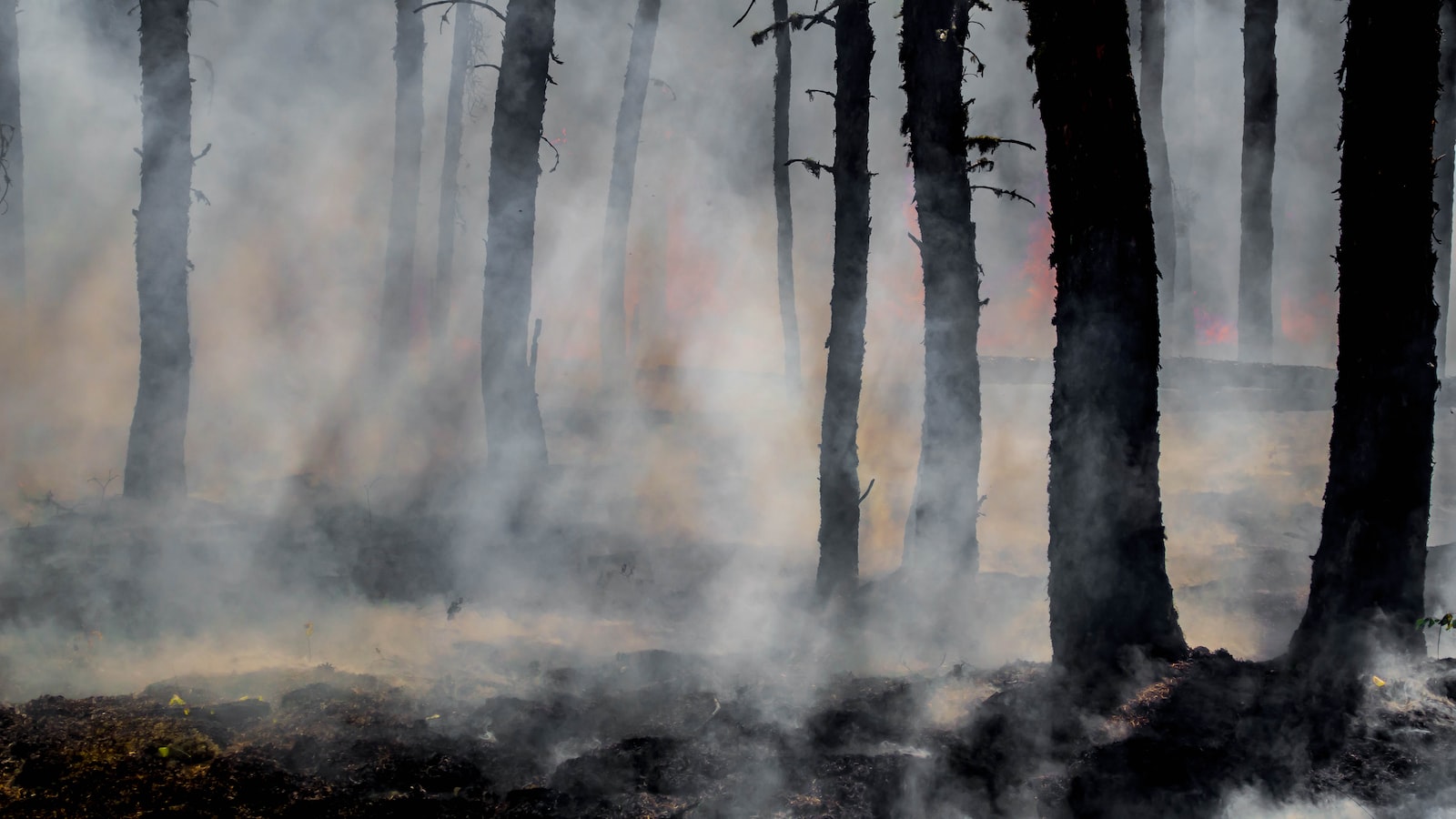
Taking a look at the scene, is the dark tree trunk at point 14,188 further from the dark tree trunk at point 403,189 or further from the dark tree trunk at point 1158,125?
the dark tree trunk at point 1158,125

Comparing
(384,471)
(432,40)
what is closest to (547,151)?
(432,40)

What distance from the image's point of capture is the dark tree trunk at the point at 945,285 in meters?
7.66

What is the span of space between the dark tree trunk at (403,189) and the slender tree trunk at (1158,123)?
13.8 meters

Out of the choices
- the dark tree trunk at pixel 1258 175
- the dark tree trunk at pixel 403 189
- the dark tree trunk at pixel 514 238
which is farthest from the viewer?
the dark tree trunk at pixel 403 189

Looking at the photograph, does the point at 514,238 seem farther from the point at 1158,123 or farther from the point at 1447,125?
the point at 1447,125

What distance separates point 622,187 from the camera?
1766 cm

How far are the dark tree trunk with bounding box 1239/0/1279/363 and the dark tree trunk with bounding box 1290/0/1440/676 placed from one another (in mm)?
12442

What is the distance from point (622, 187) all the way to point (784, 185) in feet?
10.7

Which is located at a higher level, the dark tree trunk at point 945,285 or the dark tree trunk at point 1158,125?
the dark tree trunk at point 1158,125

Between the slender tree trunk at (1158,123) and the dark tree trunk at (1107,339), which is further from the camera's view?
the slender tree trunk at (1158,123)

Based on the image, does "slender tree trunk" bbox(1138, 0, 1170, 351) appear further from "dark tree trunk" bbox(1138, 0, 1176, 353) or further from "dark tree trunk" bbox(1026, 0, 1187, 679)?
"dark tree trunk" bbox(1026, 0, 1187, 679)

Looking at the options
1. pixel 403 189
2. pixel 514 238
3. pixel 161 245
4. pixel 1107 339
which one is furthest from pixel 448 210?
pixel 1107 339

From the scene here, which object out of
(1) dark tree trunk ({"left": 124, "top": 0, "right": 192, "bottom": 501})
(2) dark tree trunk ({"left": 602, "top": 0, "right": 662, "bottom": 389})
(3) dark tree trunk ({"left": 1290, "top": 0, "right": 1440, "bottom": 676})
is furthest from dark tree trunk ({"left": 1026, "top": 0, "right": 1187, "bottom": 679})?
(2) dark tree trunk ({"left": 602, "top": 0, "right": 662, "bottom": 389})

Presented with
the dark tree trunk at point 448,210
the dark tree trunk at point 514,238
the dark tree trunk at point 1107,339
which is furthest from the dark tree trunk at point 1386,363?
the dark tree trunk at point 448,210
